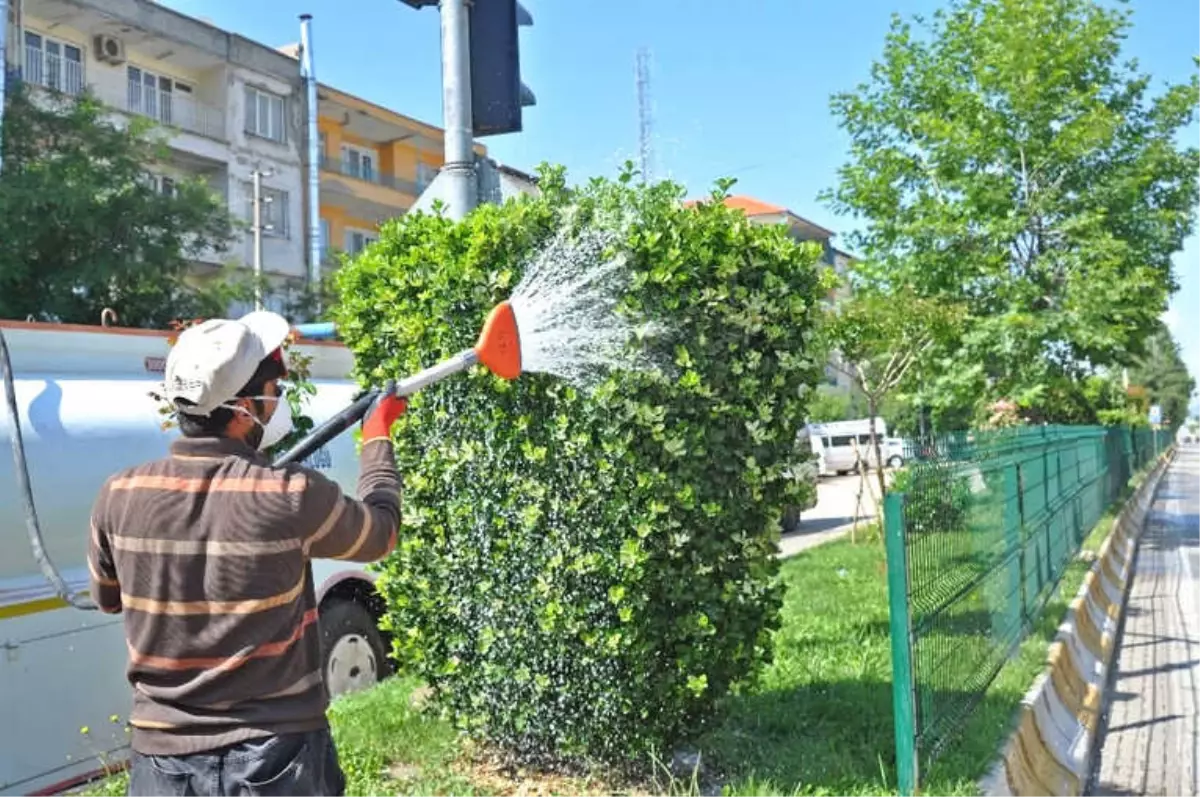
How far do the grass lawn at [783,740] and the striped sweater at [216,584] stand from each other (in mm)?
1975

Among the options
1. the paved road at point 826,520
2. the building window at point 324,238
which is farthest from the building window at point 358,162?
the paved road at point 826,520

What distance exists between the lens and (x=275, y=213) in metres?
32.4

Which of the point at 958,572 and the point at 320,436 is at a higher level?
the point at 320,436

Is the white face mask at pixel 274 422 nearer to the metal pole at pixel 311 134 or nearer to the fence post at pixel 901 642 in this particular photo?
the fence post at pixel 901 642

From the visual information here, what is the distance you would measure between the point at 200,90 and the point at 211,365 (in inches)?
1218

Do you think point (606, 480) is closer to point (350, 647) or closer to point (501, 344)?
point (501, 344)

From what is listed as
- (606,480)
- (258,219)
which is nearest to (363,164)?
(258,219)

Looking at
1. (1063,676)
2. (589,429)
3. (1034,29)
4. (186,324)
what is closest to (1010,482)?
(1063,676)

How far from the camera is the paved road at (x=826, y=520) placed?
16828 millimetres

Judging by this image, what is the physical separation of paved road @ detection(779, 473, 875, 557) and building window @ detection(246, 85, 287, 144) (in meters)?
18.6

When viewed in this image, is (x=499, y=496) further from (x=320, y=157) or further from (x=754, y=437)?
(x=320, y=157)

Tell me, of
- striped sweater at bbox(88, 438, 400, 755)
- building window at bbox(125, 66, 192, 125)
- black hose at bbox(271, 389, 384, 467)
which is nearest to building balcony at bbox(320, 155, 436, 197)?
building window at bbox(125, 66, 192, 125)

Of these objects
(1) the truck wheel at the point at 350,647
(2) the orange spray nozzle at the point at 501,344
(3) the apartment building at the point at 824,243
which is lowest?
(1) the truck wheel at the point at 350,647

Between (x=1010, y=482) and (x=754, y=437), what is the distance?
13.1 feet
